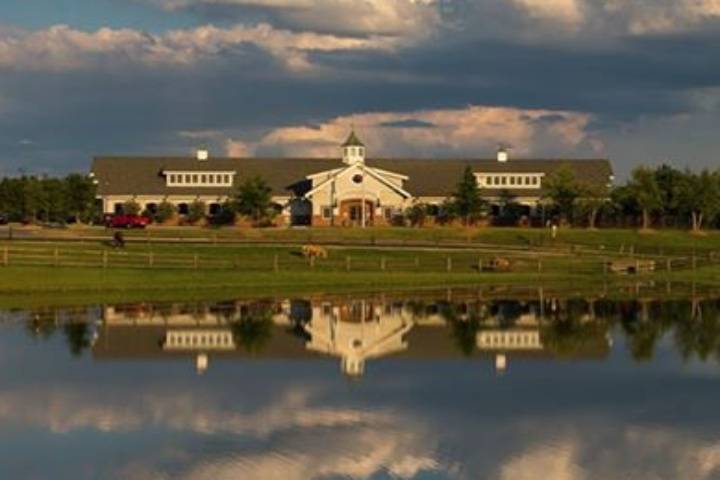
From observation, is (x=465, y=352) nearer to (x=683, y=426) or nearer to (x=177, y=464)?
(x=683, y=426)

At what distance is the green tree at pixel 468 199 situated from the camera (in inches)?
4390

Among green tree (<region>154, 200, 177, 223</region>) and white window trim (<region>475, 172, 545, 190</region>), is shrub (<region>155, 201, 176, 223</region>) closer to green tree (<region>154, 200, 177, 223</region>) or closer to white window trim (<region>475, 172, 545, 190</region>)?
green tree (<region>154, 200, 177, 223</region>)

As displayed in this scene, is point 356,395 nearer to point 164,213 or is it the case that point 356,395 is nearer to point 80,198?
point 164,213

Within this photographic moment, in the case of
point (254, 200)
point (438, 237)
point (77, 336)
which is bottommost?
point (77, 336)

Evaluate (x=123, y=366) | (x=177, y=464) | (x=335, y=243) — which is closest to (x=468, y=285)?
(x=335, y=243)

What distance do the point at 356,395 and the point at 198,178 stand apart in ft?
300

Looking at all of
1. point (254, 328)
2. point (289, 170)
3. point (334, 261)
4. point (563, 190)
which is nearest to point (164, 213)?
point (289, 170)

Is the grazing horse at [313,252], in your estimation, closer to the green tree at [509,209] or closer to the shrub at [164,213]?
the shrub at [164,213]

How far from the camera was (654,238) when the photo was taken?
103062mm

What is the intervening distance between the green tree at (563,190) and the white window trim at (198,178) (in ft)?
96.5

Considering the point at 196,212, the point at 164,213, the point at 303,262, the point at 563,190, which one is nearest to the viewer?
the point at 303,262

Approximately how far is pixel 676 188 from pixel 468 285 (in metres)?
48.9

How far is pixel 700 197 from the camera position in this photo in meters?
110

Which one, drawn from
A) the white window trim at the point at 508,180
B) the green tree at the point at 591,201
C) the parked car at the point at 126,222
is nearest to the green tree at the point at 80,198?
the parked car at the point at 126,222
